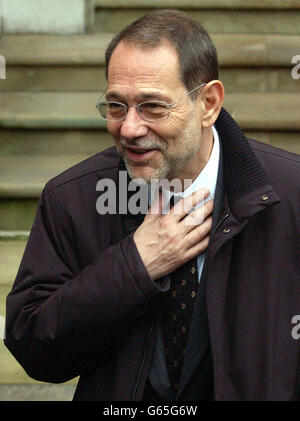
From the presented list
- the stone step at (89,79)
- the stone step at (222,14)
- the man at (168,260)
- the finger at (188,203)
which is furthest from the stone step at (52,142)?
the finger at (188,203)

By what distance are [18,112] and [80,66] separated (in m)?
0.47

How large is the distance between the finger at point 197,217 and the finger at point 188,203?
0.02 meters

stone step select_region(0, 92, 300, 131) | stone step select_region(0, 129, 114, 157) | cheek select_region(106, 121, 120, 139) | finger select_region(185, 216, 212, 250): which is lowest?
stone step select_region(0, 129, 114, 157)

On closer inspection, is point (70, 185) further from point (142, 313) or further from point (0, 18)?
point (0, 18)

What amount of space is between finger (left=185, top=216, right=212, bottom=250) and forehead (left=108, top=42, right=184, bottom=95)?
390mm

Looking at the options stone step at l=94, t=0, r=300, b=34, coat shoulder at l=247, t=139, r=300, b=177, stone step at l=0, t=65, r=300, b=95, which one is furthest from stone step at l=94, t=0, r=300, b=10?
coat shoulder at l=247, t=139, r=300, b=177

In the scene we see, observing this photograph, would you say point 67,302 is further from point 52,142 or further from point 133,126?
point 52,142

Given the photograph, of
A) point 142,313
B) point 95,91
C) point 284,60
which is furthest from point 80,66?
point 142,313

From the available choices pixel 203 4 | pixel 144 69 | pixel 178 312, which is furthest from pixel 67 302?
pixel 203 4

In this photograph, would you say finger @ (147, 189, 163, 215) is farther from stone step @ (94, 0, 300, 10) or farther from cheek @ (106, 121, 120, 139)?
stone step @ (94, 0, 300, 10)

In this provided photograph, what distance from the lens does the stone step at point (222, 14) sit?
16.2 feet

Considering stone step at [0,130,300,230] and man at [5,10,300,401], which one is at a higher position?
man at [5,10,300,401]

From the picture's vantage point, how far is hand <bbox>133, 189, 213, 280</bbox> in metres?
2.34

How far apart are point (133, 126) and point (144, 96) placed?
0.29 ft
